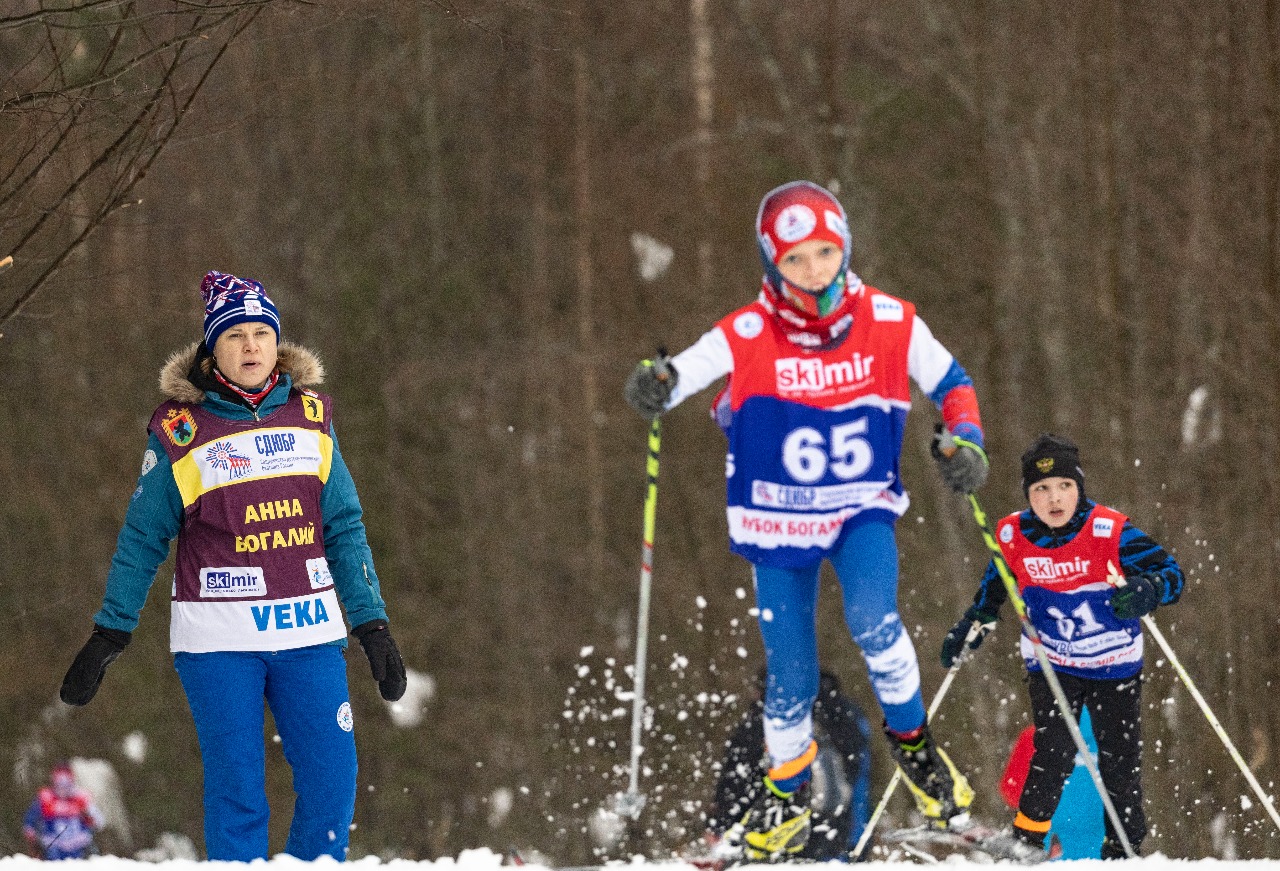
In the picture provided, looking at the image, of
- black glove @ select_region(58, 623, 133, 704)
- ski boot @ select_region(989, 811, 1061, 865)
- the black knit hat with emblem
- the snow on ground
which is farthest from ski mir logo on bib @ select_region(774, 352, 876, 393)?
black glove @ select_region(58, 623, 133, 704)

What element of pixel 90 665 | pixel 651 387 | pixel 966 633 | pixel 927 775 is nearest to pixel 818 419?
pixel 651 387

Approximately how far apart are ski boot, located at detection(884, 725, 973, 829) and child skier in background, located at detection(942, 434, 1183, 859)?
73cm

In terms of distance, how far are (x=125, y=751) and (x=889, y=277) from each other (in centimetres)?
665

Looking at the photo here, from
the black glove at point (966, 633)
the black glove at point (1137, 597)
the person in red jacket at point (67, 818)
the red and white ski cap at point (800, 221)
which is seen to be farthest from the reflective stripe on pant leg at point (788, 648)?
the person in red jacket at point (67, 818)

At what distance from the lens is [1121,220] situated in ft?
38.3

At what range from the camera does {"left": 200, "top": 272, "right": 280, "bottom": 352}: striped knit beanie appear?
4605 millimetres

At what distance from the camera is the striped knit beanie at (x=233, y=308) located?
4.61m

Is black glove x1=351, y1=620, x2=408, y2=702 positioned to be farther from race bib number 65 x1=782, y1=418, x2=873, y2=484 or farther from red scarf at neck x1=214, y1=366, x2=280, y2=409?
race bib number 65 x1=782, y1=418, x2=873, y2=484

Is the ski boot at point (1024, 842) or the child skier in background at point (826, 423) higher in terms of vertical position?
the child skier in background at point (826, 423)

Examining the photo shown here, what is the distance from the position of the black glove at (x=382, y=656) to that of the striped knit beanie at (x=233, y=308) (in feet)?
3.06

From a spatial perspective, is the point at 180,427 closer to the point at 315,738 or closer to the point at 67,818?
the point at 315,738

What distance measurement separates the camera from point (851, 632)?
4.93 m

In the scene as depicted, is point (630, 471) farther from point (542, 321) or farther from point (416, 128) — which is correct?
point (416, 128)

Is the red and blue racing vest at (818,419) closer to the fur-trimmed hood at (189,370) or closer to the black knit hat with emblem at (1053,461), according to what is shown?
the black knit hat with emblem at (1053,461)
